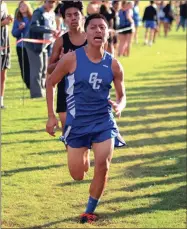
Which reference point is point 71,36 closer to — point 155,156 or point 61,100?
point 61,100

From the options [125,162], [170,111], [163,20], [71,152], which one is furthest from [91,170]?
[163,20]

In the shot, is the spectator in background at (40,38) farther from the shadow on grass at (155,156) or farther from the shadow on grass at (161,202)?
the shadow on grass at (161,202)

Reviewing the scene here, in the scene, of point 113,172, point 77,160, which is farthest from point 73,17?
point 113,172

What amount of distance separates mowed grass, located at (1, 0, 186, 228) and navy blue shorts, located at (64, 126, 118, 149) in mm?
948

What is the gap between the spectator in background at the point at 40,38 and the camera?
14.1 metres

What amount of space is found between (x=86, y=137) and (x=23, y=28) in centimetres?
870

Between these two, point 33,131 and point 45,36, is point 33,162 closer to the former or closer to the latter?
point 33,131

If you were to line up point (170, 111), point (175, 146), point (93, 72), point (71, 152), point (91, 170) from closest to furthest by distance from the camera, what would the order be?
point (93, 72) < point (71, 152) < point (91, 170) < point (175, 146) < point (170, 111)

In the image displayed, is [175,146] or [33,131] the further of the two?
[33,131]

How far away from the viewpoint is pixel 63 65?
23.2 ft

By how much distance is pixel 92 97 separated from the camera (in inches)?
277

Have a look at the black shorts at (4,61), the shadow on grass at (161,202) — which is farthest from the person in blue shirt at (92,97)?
the black shorts at (4,61)

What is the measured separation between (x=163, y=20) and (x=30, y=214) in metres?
31.6

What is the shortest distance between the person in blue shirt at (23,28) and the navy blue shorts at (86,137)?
8209 millimetres
